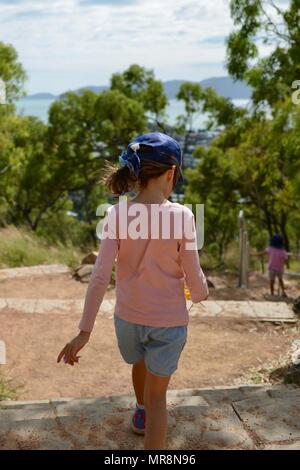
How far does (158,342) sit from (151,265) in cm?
34

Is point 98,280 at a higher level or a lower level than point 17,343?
higher

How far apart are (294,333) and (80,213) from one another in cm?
2311

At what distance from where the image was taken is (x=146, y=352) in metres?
2.64

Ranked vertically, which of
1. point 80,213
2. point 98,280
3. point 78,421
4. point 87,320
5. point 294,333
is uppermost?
point 98,280

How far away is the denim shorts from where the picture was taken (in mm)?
2578

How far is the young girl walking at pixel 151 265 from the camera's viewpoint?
2.53 metres

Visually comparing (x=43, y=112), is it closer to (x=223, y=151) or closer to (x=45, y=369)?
(x=223, y=151)

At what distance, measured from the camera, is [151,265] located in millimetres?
2570

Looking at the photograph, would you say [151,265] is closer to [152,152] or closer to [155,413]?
[152,152]

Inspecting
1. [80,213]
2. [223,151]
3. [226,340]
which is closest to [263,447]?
[226,340]

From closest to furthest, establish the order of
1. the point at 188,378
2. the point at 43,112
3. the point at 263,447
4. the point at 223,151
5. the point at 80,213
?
the point at 263,447 → the point at 188,378 → the point at 223,151 → the point at 43,112 → the point at 80,213

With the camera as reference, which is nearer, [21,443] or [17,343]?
[21,443]

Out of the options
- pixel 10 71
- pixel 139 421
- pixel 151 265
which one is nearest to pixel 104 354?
pixel 139 421

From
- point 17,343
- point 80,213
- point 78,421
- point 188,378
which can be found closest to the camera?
point 78,421
